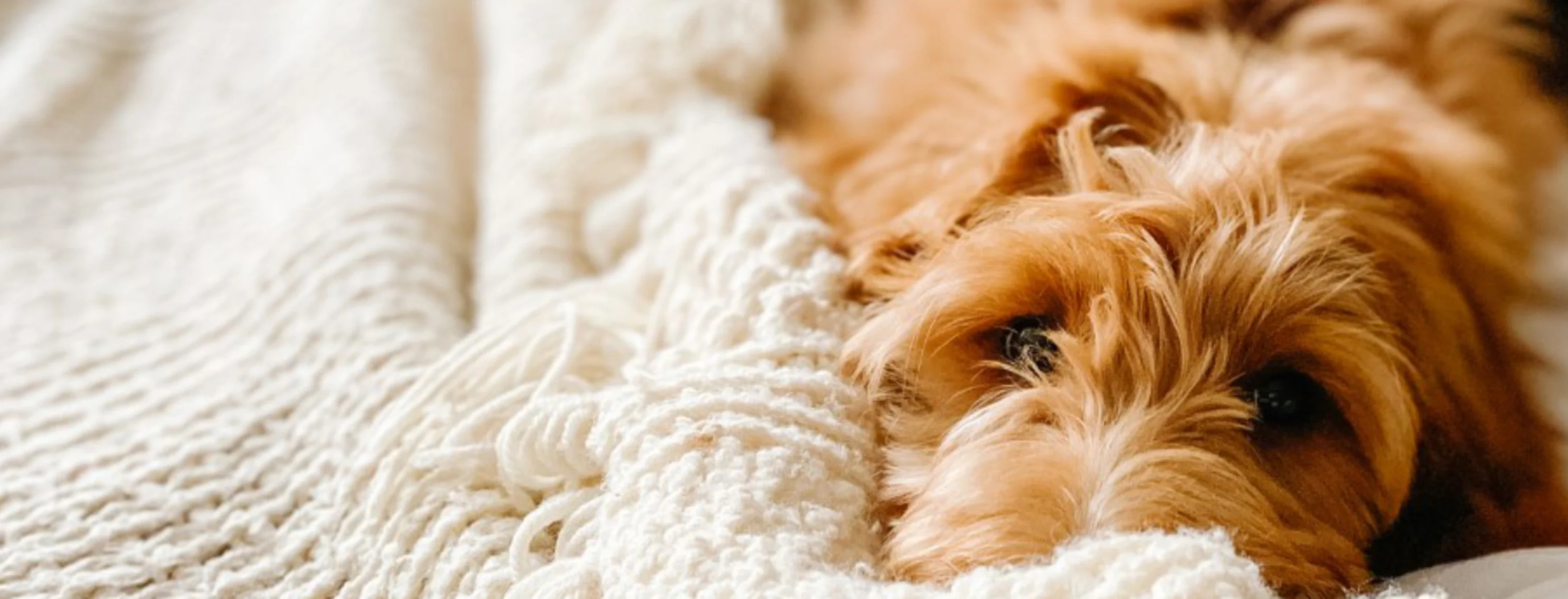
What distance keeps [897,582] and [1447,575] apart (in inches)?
14.5

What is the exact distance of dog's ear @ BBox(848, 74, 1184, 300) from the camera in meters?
1.02

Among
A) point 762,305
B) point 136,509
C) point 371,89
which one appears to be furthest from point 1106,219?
point 371,89

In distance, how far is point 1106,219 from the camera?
0.95 m

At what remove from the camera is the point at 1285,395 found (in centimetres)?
97

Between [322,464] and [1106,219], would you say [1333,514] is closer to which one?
[1106,219]

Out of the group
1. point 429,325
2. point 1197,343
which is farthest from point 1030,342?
point 429,325

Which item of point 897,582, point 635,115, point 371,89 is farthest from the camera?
point 371,89

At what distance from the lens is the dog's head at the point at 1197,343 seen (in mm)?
865

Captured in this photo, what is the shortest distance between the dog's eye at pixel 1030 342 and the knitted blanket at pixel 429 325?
0.12 metres

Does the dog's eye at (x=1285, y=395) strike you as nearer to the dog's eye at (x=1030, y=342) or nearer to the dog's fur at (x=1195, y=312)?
the dog's fur at (x=1195, y=312)

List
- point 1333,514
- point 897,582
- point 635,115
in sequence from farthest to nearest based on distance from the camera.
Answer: point 635,115
point 1333,514
point 897,582

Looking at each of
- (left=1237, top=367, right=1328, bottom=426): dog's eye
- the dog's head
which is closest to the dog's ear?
the dog's head

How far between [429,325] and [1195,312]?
60cm

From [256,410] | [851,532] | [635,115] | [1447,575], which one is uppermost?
[635,115]
